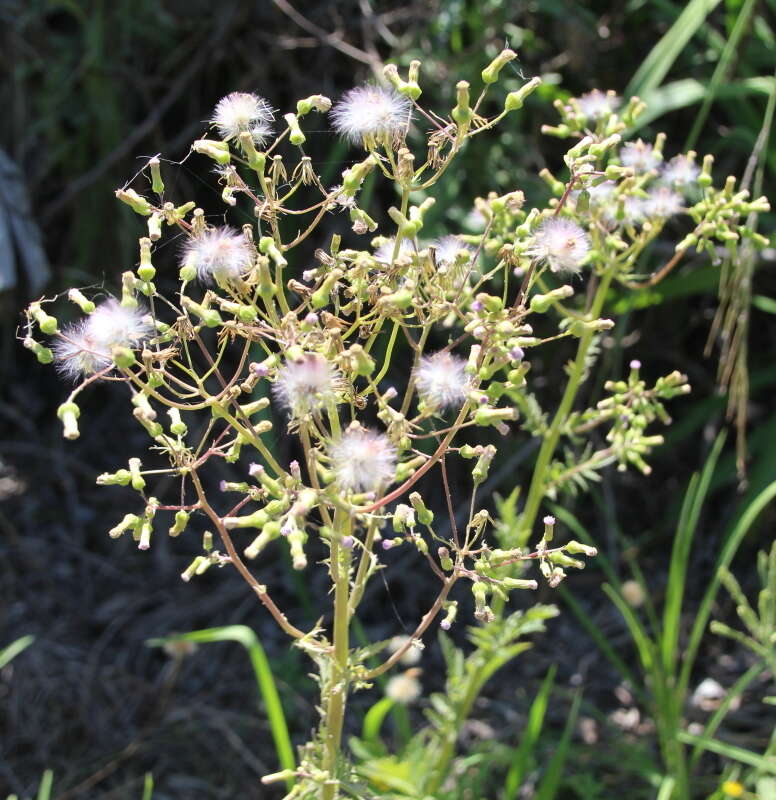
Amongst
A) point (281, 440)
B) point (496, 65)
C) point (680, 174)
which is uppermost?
point (496, 65)

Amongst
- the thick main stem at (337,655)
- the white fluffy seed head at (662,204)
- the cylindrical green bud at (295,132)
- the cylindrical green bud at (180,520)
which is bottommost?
the thick main stem at (337,655)

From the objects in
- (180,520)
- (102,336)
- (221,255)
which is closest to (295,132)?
(221,255)

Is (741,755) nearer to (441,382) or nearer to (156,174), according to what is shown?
(441,382)

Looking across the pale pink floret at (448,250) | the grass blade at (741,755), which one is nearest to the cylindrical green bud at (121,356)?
the pale pink floret at (448,250)

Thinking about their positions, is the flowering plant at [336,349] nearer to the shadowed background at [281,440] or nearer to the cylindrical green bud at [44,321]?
the cylindrical green bud at [44,321]

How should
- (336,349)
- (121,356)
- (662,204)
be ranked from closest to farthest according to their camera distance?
(121,356), (336,349), (662,204)
